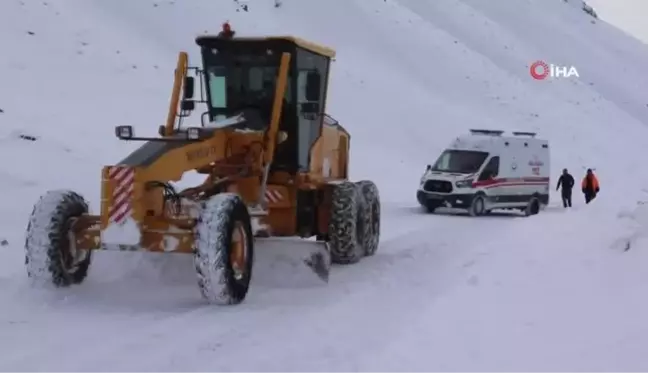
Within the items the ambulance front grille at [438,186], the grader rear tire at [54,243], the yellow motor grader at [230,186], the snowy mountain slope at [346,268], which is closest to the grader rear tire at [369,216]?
the yellow motor grader at [230,186]

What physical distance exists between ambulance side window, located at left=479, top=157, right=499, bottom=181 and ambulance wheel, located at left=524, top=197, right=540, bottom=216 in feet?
6.92

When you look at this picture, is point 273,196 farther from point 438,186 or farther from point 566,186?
point 566,186

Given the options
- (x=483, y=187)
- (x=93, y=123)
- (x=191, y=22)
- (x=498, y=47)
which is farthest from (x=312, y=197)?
(x=498, y=47)

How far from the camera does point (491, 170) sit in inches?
1080

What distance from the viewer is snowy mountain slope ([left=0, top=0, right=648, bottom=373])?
331 inches

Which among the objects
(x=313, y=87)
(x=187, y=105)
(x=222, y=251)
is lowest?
(x=222, y=251)

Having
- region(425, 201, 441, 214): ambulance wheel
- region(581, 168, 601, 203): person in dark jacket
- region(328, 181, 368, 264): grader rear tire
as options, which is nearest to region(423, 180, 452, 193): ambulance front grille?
region(425, 201, 441, 214): ambulance wheel

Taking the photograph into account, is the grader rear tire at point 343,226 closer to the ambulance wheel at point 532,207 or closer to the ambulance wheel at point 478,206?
the ambulance wheel at point 478,206

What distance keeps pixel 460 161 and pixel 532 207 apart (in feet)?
10.6

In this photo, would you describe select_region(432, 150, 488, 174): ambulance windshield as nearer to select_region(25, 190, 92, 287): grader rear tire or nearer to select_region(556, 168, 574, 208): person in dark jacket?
Result: select_region(556, 168, 574, 208): person in dark jacket

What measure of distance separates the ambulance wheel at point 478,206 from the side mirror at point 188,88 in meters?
14.5

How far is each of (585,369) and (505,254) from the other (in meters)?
6.74

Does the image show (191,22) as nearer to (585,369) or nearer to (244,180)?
(244,180)

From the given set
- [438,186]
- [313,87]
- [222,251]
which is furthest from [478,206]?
[222,251]
